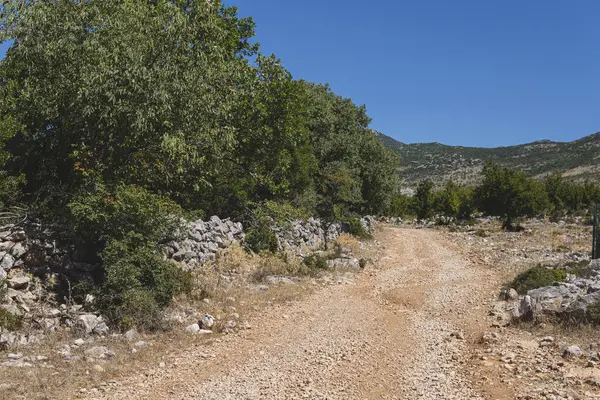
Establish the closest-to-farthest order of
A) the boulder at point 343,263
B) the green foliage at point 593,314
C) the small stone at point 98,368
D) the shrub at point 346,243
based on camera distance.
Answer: the small stone at point 98,368 < the green foliage at point 593,314 < the boulder at point 343,263 < the shrub at point 346,243

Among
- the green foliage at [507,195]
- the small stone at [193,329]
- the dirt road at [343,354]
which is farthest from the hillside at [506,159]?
the small stone at [193,329]

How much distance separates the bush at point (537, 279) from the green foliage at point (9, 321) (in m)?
13.9

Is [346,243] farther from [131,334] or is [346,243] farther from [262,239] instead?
[131,334]

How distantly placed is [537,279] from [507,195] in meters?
30.6

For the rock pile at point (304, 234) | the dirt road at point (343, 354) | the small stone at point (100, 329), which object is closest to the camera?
the dirt road at point (343, 354)

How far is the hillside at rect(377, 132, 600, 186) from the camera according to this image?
120 metres

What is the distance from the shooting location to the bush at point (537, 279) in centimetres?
1428

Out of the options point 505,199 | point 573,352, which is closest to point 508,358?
point 573,352

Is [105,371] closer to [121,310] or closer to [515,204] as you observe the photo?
[121,310]

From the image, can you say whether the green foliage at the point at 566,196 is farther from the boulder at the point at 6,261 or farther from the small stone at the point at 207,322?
the boulder at the point at 6,261

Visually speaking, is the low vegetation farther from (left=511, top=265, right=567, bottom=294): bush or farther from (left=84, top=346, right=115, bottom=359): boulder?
(left=84, top=346, right=115, bottom=359): boulder

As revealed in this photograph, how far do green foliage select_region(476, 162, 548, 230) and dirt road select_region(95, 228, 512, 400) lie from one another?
2993 cm

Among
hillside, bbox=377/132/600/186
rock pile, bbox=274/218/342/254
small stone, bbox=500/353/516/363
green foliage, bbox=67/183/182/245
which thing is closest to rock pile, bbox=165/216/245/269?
green foliage, bbox=67/183/182/245

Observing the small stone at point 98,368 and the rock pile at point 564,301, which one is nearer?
the small stone at point 98,368
